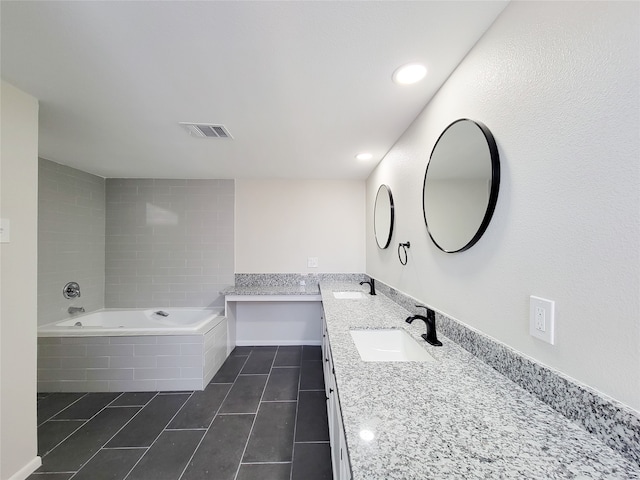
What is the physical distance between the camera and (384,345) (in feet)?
4.75

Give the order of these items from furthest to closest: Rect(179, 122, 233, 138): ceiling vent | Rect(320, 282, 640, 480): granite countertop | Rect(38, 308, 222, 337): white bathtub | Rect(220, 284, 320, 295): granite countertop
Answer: Rect(220, 284, 320, 295): granite countertop, Rect(38, 308, 222, 337): white bathtub, Rect(179, 122, 233, 138): ceiling vent, Rect(320, 282, 640, 480): granite countertop

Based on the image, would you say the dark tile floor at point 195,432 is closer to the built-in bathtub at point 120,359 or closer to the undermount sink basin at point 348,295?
the built-in bathtub at point 120,359

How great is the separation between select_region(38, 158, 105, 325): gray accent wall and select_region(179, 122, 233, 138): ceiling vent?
73.8 inches

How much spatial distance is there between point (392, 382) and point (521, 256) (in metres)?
0.62

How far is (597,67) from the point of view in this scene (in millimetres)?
630

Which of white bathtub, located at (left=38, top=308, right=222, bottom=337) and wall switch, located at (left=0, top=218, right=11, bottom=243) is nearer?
wall switch, located at (left=0, top=218, right=11, bottom=243)

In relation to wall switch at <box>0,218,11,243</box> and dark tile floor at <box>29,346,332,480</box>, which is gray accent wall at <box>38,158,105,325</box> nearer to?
dark tile floor at <box>29,346,332,480</box>

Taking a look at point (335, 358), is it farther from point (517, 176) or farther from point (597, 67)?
point (597, 67)

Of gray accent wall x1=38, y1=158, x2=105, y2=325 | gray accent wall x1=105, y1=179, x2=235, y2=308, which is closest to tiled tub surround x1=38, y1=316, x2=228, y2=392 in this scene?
gray accent wall x1=38, y1=158, x2=105, y2=325

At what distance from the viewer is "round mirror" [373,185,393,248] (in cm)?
223

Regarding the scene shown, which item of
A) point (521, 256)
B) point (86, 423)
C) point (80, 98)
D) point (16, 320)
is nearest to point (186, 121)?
point (80, 98)

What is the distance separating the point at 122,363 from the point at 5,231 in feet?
5.12

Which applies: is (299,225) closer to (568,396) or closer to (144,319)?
(144,319)

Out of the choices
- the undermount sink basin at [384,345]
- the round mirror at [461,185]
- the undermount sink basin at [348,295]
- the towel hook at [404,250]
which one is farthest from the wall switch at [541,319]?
the undermount sink basin at [348,295]
